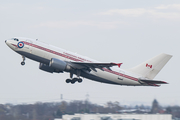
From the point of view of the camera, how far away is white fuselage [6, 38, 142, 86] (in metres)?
41.5

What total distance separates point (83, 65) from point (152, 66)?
979cm

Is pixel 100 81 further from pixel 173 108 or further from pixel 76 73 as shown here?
pixel 173 108

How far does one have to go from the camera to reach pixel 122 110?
4294 cm

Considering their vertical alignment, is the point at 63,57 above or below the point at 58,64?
above

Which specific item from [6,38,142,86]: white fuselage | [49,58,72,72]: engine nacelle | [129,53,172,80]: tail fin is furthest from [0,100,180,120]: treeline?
[49,58,72,72]: engine nacelle

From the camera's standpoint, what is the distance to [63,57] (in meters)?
42.9

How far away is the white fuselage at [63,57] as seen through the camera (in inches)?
1633

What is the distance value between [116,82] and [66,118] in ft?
30.3

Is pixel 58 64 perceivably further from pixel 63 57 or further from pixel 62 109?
pixel 62 109

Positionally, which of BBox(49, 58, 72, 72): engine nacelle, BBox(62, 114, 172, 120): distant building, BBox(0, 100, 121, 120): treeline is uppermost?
BBox(49, 58, 72, 72): engine nacelle

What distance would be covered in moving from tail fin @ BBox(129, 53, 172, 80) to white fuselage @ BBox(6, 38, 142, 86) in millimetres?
1029

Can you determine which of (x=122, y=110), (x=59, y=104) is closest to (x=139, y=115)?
(x=122, y=110)

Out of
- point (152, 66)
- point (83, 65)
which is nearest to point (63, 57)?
point (83, 65)

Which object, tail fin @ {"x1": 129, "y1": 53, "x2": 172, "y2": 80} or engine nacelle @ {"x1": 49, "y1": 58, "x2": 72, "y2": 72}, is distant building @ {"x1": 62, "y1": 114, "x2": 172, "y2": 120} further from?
tail fin @ {"x1": 129, "y1": 53, "x2": 172, "y2": 80}
